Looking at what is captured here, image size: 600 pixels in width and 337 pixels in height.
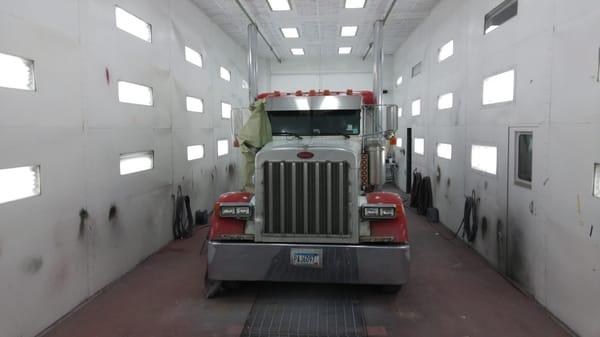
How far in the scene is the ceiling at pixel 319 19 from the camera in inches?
319

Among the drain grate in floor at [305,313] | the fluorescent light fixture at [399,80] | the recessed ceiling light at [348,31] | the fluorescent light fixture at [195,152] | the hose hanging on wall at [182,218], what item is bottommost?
the drain grate in floor at [305,313]

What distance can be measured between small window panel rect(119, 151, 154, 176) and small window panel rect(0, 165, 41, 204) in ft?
4.79

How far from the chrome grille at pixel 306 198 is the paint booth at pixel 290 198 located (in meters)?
0.02

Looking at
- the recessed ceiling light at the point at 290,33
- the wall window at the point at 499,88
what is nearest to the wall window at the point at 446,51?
the wall window at the point at 499,88

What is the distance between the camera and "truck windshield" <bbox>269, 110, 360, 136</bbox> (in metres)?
5.50

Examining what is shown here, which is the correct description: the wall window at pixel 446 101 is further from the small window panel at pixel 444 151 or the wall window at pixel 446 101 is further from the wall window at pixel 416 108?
the wall window at pixel 416 108

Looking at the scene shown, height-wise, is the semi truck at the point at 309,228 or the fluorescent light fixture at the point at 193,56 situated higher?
the fluorescent light fixture at the point at 193,56

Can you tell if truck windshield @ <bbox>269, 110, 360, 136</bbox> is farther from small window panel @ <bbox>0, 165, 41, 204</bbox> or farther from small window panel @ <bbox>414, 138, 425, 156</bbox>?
small window panel @ <bbox>414, 138, 425, 156</bbox>

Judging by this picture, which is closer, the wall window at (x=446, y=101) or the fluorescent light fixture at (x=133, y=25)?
the fluorescent light fixture at (x=133, y=25)

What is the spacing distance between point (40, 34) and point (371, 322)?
12.6 ft

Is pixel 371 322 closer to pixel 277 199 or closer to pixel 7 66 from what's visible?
pixel 277 199

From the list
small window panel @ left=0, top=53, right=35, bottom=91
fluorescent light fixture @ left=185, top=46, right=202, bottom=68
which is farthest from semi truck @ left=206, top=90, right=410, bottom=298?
fluorescent light fixture @ left=185, top=46, right=202, bottom=68

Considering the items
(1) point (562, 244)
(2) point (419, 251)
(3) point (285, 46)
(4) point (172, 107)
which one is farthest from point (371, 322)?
(3) point (285, 46)

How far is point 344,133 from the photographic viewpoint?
5.50 metres
